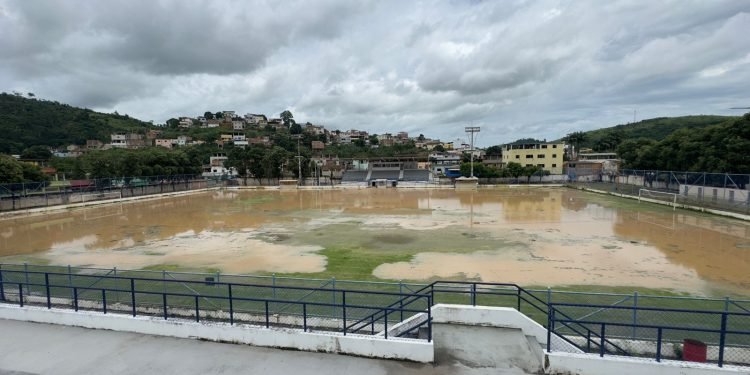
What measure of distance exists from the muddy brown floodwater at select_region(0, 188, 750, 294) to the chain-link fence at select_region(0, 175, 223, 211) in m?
5.47

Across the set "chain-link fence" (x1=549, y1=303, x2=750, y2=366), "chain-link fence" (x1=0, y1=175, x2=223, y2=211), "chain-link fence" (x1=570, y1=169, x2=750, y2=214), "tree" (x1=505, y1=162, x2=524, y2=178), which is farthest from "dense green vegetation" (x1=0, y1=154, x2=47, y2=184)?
"tree" (x1=505, y1=162, x2=524, y2=178)

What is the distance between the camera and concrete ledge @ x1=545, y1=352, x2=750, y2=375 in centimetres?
614

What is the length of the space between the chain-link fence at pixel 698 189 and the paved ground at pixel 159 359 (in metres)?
35.5

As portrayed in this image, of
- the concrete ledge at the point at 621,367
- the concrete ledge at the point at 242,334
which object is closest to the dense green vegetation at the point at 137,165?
the concrete ledge at the point at 242,334

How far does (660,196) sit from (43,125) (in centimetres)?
15942

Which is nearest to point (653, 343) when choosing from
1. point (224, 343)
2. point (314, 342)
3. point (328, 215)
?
point (314, 342)

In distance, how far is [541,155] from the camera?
8431cm

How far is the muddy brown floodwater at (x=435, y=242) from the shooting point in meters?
15.2

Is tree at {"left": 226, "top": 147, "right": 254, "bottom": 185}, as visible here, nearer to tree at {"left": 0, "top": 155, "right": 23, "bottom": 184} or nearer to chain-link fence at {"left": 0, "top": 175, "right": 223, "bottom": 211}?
chain-link fence at {"left": 0, "top": 175, "right": 223, "bottom": 211}

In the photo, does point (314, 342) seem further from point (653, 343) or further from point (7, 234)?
point (7, 234)

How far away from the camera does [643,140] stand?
63.8m

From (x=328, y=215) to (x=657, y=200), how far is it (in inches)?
1326

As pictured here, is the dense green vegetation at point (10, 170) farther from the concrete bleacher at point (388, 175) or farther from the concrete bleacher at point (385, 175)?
the concrete bleacher at point (385, 175)

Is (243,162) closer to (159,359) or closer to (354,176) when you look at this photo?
(354,176)
